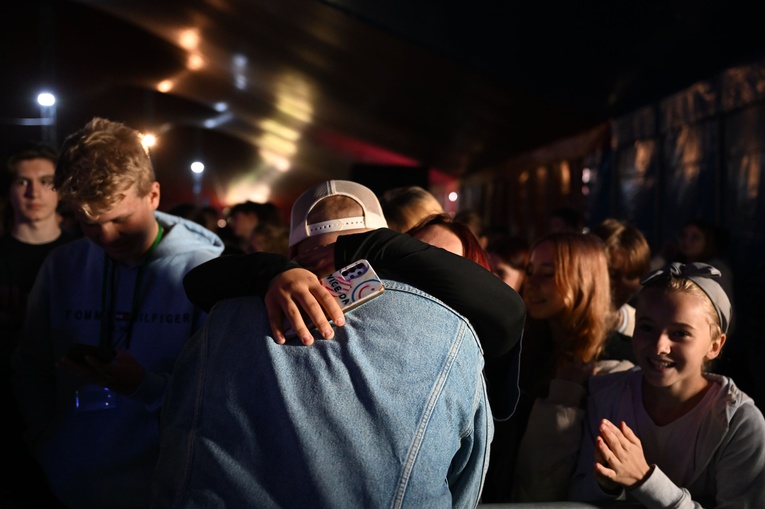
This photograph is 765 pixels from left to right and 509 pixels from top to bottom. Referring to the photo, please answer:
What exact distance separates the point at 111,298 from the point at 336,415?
1.05 meters

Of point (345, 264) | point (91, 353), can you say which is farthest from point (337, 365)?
point (91, 353)

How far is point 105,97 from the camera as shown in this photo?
50.0ft

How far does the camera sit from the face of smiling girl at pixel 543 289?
2281 millimetres

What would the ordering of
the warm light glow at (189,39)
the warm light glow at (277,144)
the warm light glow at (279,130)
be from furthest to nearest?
1. the warm light glow at (277,144)
2. the warm light glow at (279,130)
3. the warm light glow at (189,39)

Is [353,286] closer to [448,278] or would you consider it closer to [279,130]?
[448,278]

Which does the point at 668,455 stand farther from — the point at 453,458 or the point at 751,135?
the point at 751,135

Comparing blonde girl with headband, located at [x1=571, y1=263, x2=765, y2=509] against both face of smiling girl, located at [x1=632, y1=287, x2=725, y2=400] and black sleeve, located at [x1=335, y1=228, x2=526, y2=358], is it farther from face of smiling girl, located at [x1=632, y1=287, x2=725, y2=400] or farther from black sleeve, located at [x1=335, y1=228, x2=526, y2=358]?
black sleeve, located at [x1=335, y1=228, x2=526, y2=358]

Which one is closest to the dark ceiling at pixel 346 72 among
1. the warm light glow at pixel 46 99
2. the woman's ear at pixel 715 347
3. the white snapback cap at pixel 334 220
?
the warm light glow at pixel 46 99

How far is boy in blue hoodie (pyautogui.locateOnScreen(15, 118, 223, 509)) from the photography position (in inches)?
67.1

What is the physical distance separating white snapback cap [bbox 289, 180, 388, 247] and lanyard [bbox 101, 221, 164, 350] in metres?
0.64

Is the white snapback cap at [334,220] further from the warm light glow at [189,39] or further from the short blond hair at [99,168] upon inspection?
the warm light glow at [189,39]

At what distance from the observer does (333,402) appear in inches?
42.6

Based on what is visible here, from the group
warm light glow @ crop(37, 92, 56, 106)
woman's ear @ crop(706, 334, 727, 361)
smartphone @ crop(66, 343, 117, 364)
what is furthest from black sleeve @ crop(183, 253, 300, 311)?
warm light glow @ crop(37, 92, 56, 106)

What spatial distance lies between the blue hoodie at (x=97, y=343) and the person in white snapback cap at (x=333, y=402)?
59 cm
